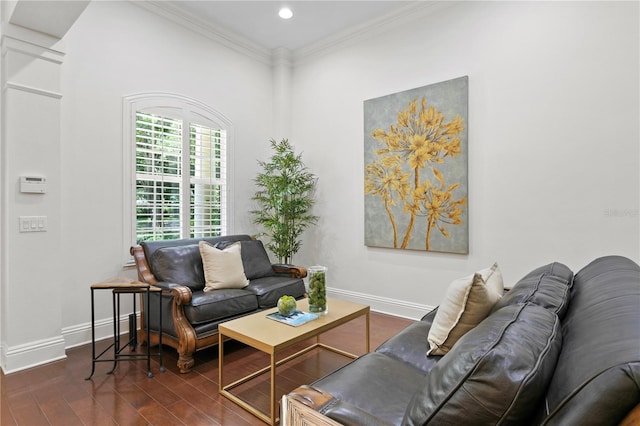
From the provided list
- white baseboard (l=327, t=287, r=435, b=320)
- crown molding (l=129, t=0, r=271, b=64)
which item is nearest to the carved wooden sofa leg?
white baseboard (l=327, t=287, r=435, b=320)

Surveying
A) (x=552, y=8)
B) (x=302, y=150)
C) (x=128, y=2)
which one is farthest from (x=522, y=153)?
(x=128, y=2)

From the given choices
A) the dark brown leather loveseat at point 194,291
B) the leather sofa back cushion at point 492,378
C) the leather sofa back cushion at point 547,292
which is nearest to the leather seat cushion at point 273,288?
the dark brown leather loveseat at point 194,291

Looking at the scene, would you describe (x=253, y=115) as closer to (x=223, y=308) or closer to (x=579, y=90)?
(x=223, y=308)

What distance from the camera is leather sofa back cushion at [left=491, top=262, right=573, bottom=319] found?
1394 mm

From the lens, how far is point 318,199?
4.91 m

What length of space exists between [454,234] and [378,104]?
179 cm

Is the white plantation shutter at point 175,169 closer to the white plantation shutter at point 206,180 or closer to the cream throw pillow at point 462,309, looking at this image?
the white plantation shutter at point 206,180

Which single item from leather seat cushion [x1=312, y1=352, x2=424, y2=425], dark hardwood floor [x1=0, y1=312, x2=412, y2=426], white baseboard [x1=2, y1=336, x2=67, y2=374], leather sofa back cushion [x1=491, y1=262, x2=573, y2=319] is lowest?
dark hardwood floor [x1=0, y1=312, x2=412, y2=426]

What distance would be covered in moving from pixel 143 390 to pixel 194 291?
39.3 inches

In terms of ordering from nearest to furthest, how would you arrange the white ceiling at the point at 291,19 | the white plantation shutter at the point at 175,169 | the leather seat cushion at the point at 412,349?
the leather seat cushion at the point at 412,349
the white plantation shutter at the point at 175,169
the white ceiling at the point at 291,19

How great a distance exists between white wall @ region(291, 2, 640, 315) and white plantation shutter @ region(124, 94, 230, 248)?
5.48 feet

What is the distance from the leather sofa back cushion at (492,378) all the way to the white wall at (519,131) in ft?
8.34

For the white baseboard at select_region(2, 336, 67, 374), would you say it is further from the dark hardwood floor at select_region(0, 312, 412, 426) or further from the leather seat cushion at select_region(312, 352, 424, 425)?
the leather seat cushion at select_region(312, 352, 424, 425)

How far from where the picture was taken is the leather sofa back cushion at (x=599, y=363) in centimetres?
71
